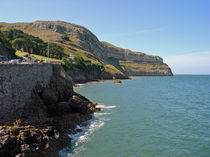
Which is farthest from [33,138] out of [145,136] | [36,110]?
[145,136]

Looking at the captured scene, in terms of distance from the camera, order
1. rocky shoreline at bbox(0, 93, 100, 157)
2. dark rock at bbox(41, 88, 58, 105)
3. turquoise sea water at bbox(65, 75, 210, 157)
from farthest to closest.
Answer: dark rock at bbox(41, 88, 58, 105) < turquoise sea water at bbox(65, 75, 210, 157) < rocky shoreline at bbox(0, 93, 100, 157)

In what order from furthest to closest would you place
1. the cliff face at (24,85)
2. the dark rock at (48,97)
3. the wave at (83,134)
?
the dark rock at (48,97) < the cliff face at (24,85) < the wave at (83,134)

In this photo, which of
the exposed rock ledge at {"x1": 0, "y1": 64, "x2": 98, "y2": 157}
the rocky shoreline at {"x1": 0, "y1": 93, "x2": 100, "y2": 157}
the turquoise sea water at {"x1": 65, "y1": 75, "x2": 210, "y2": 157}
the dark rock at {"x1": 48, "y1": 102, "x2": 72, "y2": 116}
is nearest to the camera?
the rocky shoreline at {"x1": 0, "y1": 93, "x2": 100, "y2": 157}

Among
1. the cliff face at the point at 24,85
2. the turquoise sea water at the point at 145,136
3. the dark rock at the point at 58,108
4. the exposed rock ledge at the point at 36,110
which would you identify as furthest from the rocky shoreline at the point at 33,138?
the dark rock at the point at 58,108

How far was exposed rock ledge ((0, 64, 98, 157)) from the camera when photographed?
734 inches

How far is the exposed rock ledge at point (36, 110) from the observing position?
61.2 ft

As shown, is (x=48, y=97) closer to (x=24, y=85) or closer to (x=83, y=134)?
(x=24, y=85)

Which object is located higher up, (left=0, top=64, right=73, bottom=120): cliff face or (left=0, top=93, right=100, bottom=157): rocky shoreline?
(left=0, top=64, right=73, bottom=120): cliff face

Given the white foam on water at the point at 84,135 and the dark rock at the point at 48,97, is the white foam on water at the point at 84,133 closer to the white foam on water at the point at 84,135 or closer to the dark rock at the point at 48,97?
the white foam on water at the point at 84,135

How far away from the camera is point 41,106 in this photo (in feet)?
91.2

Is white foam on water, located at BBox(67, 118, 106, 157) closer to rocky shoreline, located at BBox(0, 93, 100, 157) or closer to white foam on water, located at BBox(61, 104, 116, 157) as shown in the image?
white foam on water, located at BBox(61, 104, 116, 157)

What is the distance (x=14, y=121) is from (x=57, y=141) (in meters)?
5.93

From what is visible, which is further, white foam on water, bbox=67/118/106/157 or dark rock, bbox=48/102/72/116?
dark rock, bbox=48/102/72/116

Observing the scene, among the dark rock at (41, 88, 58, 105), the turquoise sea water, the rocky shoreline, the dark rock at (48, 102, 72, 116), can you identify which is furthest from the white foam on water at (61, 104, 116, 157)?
the dark rock at (41, 88, 58, 105)
